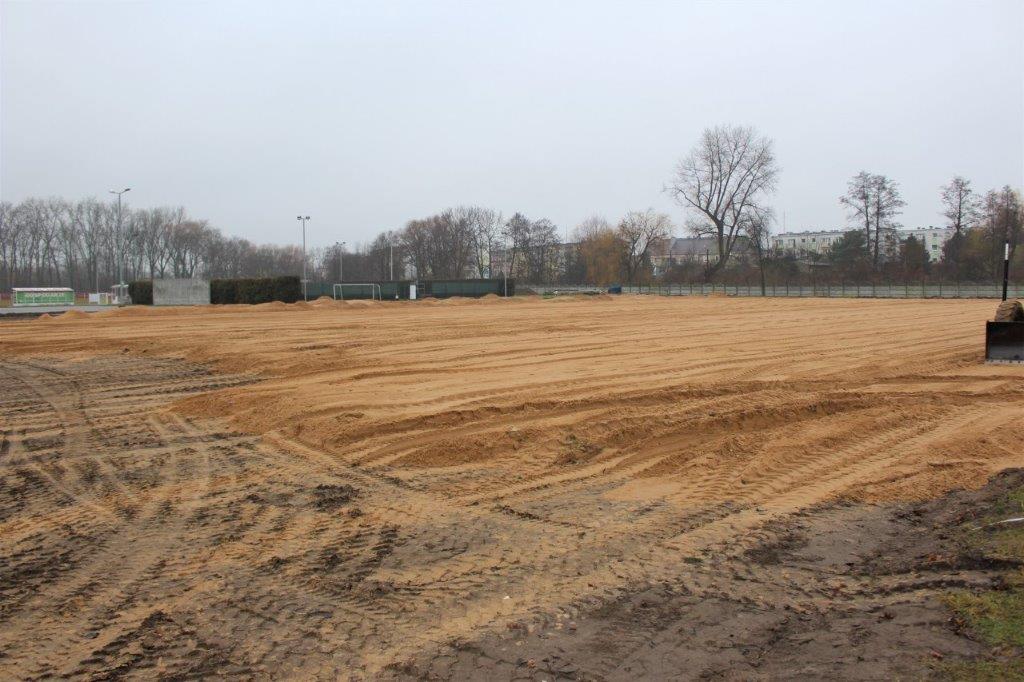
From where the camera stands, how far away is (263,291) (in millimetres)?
53812

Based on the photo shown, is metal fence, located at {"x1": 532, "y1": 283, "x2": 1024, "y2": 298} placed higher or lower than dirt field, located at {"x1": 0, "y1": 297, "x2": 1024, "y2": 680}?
higher

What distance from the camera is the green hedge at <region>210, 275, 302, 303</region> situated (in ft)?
176

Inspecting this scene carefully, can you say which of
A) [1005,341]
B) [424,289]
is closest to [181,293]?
[424,289]

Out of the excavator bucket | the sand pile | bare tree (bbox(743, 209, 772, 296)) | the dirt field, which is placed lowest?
the dirt field

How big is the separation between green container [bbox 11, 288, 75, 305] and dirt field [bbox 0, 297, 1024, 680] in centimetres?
4368

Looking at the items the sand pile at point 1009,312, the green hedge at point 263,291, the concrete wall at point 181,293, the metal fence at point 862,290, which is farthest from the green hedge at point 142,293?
the sand pile at point 1009,312

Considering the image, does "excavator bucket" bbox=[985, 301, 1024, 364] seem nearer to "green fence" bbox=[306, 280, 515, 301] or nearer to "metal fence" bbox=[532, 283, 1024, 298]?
"green fence" bbox=[306, 280, 515, 301]

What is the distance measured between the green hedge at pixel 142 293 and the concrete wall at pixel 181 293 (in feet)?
11.8

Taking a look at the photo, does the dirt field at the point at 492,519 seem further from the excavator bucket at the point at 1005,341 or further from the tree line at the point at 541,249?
the tree line at the point at 541,249

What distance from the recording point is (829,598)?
4629 millimetres

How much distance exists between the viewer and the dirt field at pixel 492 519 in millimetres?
4070

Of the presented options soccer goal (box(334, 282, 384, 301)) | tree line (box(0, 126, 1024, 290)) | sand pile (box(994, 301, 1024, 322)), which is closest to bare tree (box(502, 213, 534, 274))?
tree line (box(0, 126, 1024, 290))

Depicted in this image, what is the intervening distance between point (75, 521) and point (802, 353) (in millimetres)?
14162

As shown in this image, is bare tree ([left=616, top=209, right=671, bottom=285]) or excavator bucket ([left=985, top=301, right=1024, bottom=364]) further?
bare tree ([left=616, top=209, right=671, bottom=285])
